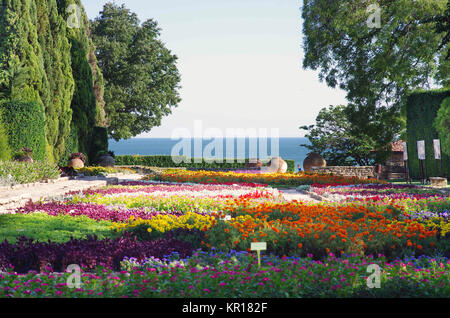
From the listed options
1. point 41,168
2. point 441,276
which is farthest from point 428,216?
point 41,168

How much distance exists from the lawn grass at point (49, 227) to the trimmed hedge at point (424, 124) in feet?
56.2

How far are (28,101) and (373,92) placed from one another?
57.1 feet

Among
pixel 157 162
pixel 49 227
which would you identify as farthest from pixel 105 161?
pixel 49 227

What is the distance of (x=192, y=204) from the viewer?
1012 centimetres

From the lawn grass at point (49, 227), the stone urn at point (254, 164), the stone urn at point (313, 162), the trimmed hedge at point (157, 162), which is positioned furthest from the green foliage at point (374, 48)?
the lawn grass at point (49, 227)

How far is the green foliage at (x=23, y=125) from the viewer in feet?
62.6

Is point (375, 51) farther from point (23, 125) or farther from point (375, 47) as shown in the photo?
point (23, 125)

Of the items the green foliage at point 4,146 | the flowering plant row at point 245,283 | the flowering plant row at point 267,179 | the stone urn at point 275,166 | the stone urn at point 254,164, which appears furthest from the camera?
the stone urn at point 254,164

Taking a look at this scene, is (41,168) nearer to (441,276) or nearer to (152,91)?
(441,276)

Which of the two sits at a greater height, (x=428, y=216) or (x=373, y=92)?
(x=373, y=92)

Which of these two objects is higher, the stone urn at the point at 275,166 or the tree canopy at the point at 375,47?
the tree canopy at the point at 375,47

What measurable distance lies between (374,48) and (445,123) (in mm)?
7026

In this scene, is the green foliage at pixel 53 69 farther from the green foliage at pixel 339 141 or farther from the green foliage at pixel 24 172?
the green foliage at pixel 339 141

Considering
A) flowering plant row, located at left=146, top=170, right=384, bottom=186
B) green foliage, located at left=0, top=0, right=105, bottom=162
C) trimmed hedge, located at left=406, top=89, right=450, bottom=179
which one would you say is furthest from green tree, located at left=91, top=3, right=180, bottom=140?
trimmed hedge, located at left=406, top=89, right=450, bottom=179
